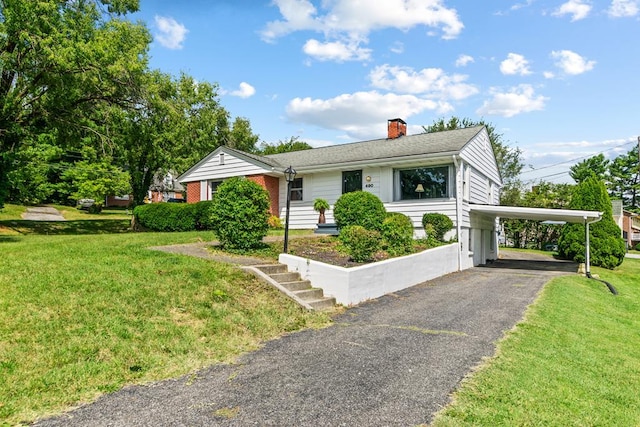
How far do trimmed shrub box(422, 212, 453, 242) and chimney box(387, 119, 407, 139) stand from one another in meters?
6.10

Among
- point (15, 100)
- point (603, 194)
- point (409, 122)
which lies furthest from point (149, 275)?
point (603, 194)

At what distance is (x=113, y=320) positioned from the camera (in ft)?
16.8

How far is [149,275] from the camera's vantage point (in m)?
6.92

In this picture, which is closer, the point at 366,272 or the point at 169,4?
the point at 366,272

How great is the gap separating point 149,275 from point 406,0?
30.9ft

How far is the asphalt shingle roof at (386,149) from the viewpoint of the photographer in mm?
15549

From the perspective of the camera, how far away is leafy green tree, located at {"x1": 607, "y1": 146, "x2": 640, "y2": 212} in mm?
48375

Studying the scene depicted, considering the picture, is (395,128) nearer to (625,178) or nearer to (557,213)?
(557,213)

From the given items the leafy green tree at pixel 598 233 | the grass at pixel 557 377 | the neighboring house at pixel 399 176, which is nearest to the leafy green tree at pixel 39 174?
the neighboring house at pixel 399 176

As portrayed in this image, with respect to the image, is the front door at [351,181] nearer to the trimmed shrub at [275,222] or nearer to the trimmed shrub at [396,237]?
the trimmed shrub at [275,222]

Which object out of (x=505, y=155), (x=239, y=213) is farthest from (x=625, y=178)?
(x=239, y=213)

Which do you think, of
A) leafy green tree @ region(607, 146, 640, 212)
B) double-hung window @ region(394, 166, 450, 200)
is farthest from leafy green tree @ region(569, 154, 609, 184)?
double-hung window @ region(394, 166, 450, 200)

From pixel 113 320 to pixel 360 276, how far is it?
482 centimetres

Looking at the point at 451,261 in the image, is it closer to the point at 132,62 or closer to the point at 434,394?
the point at 434,394
